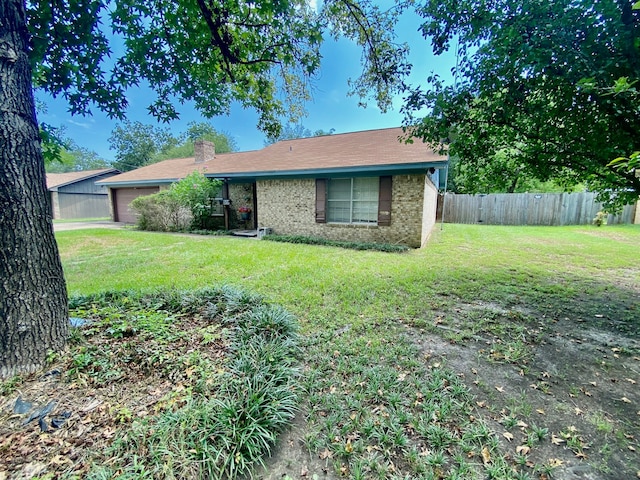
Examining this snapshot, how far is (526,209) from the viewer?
15.6 metres

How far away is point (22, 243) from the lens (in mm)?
2311

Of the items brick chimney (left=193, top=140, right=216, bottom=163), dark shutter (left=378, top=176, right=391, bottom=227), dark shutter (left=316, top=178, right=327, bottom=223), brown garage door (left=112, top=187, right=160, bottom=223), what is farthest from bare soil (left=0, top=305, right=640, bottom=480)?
brown garage door (left=112, top=187, right=160, bottom=223)

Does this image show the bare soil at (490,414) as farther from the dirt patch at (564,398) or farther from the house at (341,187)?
the house at (341,187)

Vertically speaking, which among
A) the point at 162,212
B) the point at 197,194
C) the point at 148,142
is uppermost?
the point at 148,142

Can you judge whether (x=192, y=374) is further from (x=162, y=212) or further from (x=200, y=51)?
(x=162, y=212)

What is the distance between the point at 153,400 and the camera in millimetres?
2088

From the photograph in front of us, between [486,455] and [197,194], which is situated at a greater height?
[197,194]

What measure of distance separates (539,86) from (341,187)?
6.28 meters

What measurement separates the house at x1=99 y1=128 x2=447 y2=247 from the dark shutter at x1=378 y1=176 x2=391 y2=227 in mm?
30

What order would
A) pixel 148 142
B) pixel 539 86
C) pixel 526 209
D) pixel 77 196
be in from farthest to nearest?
pixel 148 142, pixel 77 196, pixel 526 209, pixel 539 86

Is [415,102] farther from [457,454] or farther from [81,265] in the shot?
[81,265]

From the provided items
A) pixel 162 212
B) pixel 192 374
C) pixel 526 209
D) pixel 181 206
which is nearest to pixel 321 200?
pixel 181 206

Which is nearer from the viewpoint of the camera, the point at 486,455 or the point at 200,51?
the point at 486,455

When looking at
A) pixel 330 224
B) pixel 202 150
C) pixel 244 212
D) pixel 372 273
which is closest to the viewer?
pixel 372 273
